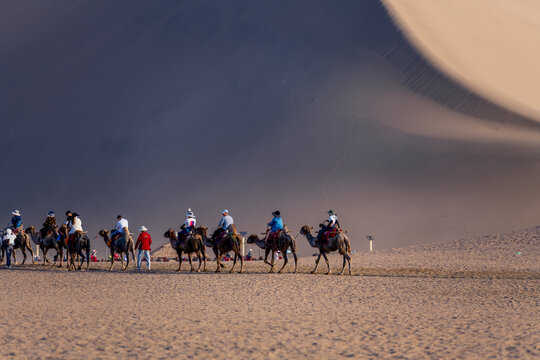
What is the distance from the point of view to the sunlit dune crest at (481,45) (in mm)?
62844

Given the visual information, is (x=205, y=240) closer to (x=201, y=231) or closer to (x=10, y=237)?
(x=201, y=231)

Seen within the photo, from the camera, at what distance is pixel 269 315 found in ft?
40.5

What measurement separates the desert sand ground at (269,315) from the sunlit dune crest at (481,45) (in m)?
43.8

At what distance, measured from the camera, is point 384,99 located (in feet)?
203

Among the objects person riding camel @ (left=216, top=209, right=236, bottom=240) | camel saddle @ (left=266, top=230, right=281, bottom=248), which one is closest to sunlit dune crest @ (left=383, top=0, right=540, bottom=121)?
camel saddle @ (left=266, top=230, right=281, bottom=248)

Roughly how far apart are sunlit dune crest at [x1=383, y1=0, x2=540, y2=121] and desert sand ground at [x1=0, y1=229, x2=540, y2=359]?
43812mm

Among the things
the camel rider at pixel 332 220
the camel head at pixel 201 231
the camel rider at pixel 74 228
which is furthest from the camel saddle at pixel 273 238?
the camel rider at pixel 74 228

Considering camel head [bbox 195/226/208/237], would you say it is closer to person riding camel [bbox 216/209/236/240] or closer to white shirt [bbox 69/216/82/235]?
person riding camel [bbox 216/209/236/240]

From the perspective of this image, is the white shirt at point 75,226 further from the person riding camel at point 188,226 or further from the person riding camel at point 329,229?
the person riding camel at point 329,229

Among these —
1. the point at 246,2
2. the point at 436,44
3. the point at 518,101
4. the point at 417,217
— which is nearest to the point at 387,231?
the point at 417,217

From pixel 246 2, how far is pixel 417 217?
38.5 m

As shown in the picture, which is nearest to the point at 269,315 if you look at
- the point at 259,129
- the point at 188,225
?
the point at 188,225

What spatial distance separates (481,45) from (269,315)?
63098mm

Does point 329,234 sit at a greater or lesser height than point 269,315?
greater
